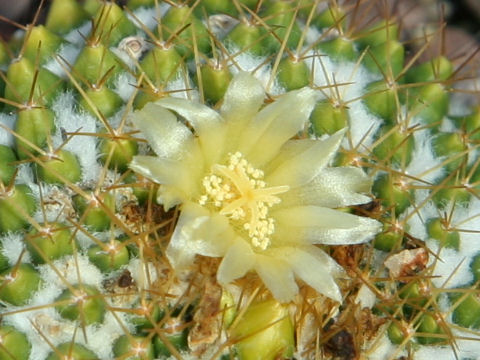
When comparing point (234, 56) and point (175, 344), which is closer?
point (175, 344)

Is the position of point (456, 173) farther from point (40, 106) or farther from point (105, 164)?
point (40, 106)

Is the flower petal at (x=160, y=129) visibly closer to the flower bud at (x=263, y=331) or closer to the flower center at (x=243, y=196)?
the flower center at (x=243, y=196)

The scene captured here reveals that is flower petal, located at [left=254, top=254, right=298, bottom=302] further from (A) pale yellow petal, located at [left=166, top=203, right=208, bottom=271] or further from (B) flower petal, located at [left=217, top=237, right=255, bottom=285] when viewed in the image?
(A) pale yellow petal, located at [left=166, top=203, right=208, bottom=271]

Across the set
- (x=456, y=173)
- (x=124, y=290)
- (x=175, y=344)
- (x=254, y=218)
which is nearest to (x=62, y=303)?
(x=124, y=290)

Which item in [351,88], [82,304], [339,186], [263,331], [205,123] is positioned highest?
Answer: [205,123]

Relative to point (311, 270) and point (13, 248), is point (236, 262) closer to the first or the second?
point (311, 270)

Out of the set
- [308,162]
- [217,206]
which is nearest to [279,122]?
[308,162]

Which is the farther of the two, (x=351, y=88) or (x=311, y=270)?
(x=351, y=88)
